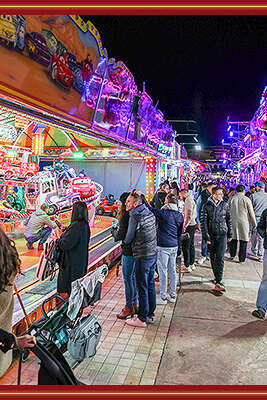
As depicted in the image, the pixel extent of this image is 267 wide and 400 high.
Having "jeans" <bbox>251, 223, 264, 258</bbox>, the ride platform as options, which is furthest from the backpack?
"jeans" <bbox>251, 223, 264, 258</bbox>

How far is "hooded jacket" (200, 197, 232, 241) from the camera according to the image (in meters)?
6.14

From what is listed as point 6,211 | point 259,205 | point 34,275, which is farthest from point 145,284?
point 6,211

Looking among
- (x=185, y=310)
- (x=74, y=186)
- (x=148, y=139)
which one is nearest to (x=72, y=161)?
(x=148, y=139)

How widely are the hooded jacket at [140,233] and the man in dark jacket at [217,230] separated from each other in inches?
82.8

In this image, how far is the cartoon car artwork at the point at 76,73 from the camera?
13.6ft

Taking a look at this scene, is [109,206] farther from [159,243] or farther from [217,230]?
[159,243]

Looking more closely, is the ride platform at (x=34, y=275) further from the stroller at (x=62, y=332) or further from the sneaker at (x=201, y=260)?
the sneaker at (x=201, y=260)

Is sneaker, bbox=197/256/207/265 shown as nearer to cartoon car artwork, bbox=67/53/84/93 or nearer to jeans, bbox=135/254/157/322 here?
jeans, bbox=135/254/157/322

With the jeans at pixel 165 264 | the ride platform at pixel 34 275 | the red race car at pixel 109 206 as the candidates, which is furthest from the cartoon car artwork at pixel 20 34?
the red race car at pixel 109 206

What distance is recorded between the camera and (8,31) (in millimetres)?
2846

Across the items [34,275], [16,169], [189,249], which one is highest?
[16,169]

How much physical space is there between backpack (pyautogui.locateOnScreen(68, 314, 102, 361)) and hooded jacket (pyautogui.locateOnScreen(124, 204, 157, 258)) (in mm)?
1544

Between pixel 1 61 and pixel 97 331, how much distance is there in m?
2.94

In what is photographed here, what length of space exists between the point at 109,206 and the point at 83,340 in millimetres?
10878
